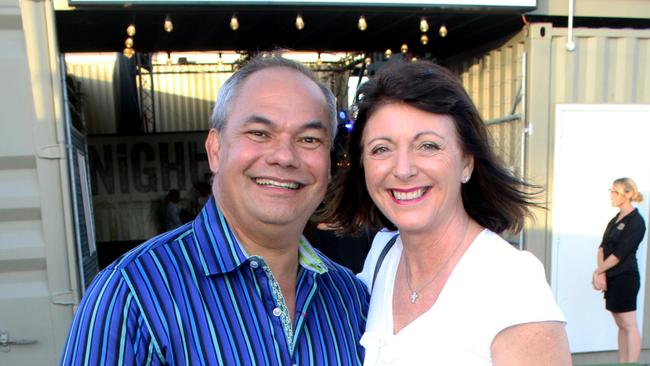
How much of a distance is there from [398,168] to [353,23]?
2800 mm

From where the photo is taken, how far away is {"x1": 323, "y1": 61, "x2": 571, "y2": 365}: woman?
120 centimetres

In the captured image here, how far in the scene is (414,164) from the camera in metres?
1.39

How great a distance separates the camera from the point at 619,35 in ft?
12.4

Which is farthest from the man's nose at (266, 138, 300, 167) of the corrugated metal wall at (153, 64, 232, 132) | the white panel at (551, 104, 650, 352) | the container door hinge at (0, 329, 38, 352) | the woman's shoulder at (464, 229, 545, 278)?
the corrugated metal wall at (153, 64, 232, 132)

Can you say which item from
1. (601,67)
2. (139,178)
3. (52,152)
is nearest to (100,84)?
(139,178)

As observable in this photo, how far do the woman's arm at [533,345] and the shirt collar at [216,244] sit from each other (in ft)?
2.28

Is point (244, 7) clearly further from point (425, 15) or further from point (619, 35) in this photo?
point (619, 35)

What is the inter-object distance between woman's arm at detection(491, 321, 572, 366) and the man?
0.45 m

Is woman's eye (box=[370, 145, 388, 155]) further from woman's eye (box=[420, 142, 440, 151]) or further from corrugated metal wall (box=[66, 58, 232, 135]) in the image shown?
corrugated metal wall (box=[66, 58, 232, 135])

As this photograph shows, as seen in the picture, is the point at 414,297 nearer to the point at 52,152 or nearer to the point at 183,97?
the point at 52,152

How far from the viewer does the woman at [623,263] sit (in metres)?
3.75

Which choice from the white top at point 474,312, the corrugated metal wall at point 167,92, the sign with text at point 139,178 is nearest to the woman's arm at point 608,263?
the white top at point 474,312

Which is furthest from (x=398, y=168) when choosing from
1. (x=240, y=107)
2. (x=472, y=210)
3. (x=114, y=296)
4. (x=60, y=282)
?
(x=60, y=282)

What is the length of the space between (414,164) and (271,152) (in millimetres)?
418
